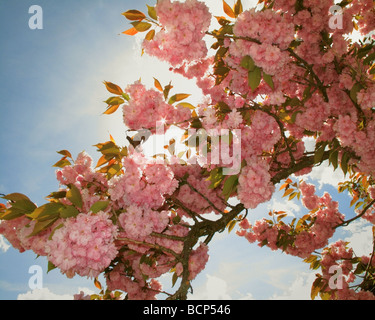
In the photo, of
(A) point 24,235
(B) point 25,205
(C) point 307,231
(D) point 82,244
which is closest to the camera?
(D) point 82,244

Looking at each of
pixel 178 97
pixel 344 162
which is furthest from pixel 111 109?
pixel 344 162

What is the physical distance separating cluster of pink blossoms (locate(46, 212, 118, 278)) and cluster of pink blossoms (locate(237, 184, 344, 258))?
12.6 ft

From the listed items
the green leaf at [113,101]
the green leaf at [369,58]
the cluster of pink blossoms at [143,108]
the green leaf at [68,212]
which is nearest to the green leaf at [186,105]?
the cluster of pink blossoms at [143,108]

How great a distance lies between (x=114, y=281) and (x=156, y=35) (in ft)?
11.1

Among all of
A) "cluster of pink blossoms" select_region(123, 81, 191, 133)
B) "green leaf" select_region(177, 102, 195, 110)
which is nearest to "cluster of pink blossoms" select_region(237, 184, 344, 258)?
"green leaf" select_region(177, 102, 195, 110)

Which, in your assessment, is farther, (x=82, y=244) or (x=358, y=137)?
(x=358, y=137)

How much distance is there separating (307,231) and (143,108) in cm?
402

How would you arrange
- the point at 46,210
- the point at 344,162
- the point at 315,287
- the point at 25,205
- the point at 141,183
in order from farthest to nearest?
1. the point at 315,287
2. the point at 344,162
3. the point at 141,183
4. the point at 25,205
5. the point at 46,210

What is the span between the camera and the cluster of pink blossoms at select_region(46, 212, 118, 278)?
72.7 inches

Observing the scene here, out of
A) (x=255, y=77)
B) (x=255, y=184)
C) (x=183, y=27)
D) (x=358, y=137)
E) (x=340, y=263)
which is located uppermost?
(x=183, y=27)

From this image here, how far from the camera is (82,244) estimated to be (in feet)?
6.06

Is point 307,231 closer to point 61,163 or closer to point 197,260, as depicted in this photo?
point 197,260

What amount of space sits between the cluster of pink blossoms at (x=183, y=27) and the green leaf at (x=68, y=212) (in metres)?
1.58

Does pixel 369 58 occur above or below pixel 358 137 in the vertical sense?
above
